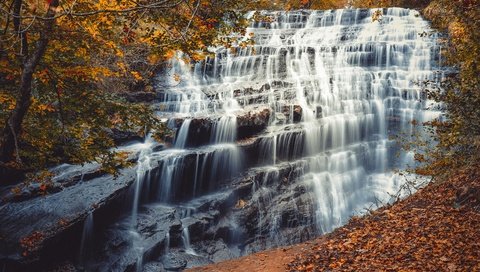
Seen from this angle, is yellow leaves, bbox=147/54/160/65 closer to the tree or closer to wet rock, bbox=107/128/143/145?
the tree

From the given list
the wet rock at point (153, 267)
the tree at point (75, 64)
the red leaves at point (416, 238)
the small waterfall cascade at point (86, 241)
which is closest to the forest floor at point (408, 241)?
the red leaves at point (416, 238)

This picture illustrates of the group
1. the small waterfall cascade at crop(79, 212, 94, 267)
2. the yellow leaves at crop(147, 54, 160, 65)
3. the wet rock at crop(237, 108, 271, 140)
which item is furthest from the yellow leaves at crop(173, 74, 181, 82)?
the small waterfall cascade at crop(79, 212, 94, 267)

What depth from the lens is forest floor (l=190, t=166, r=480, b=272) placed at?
5.51m

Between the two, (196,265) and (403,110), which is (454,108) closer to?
(196,265)

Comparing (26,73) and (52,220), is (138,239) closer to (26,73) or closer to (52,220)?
(52,220)

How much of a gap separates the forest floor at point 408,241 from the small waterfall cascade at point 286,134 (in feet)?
7.21

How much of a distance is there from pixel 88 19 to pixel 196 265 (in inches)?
273

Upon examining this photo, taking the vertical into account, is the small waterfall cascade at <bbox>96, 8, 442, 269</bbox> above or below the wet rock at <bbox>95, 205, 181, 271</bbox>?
above

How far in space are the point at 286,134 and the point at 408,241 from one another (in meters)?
8.65

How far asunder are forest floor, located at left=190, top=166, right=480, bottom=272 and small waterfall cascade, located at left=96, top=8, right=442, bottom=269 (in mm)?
2199

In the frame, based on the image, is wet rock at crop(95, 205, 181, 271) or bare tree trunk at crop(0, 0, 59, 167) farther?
wet rock at crop(95, 205, 181, 271)

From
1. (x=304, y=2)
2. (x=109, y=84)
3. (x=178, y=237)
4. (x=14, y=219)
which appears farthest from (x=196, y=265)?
(x=304, y=2)

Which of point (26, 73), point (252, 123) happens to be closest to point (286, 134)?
point (252, 123)

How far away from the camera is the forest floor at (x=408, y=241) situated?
5512 mm
